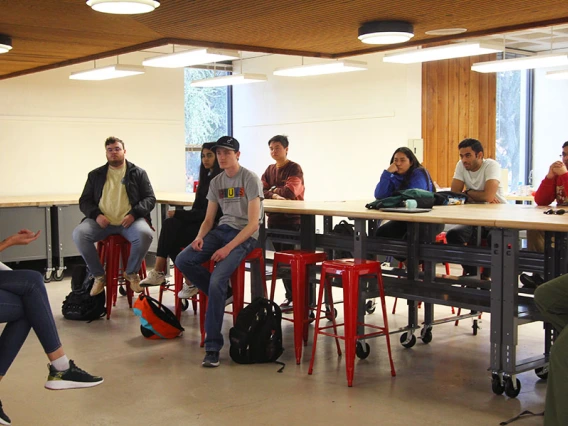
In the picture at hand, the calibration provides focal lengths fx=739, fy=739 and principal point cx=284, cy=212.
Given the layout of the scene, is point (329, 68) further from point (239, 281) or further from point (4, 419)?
point (4, 419)

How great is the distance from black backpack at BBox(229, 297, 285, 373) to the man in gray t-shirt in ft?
0.44

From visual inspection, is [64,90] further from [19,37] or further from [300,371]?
[300,371]

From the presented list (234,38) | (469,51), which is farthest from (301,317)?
(469,51)

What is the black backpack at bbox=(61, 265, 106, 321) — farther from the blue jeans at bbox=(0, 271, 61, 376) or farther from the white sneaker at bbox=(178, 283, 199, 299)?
the blue jeans at bbox=(0, 271, 61, 376)

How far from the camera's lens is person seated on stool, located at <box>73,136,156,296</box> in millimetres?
5680

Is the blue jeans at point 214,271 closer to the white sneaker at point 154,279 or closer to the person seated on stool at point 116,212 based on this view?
the white sneaker at point 154,279

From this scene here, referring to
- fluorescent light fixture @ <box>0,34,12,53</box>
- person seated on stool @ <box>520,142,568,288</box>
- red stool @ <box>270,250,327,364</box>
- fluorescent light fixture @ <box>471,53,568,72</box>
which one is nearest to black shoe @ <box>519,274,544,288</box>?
person seated on stool @ <box>520,142,568,288</box>

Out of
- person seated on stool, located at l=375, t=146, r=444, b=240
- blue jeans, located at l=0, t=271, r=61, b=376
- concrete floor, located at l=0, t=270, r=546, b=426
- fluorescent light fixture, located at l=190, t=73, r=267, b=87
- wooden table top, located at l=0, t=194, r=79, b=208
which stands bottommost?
concrete floor, located at l=0, t=270, r=546, b=426

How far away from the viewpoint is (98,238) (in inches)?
228

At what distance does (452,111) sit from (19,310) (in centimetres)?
732

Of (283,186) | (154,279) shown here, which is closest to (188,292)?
(154,279)

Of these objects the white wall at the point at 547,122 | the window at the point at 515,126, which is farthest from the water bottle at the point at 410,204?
the white wall at the point at 547,122

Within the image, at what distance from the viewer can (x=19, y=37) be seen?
5.11 metres

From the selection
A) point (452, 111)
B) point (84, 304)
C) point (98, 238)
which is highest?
point (452, 111)
